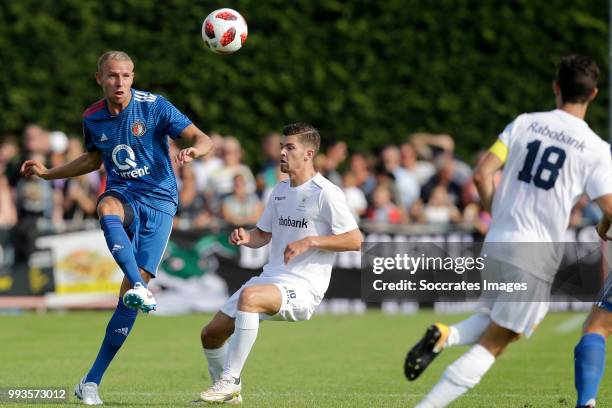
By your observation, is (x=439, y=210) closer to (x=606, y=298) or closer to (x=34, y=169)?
(x=34, y=169)

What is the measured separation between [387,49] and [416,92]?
960 mm

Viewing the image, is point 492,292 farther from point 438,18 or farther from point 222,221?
point 438,18

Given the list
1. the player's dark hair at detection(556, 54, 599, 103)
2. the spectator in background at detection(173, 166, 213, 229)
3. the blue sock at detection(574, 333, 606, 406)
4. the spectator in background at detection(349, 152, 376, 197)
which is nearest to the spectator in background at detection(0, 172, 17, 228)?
the spectator in background at detection(173, 166, 213, 229)

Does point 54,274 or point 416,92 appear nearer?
point 54,274

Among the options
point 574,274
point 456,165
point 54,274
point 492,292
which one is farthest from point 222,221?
point 492,292

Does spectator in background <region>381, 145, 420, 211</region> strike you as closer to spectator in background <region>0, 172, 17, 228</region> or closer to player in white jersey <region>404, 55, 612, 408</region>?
spectator in background <region>0, 172, 17, 228</region>

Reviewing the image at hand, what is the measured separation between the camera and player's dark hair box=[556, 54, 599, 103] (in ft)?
22.9

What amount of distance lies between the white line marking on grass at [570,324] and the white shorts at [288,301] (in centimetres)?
773

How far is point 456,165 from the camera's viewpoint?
64.4ft

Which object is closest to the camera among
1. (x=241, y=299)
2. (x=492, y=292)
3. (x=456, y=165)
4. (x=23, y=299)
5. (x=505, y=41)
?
(x=492, y=292)

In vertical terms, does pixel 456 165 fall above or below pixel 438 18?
below

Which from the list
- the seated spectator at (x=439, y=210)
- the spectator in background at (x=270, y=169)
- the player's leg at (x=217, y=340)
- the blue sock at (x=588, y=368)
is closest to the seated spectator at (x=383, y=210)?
the seated spectator at (x=439, y=210)

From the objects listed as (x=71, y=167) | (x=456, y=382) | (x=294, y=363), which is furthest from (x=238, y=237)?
(x=294, y=363)

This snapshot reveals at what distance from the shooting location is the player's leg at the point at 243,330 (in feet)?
27.0
